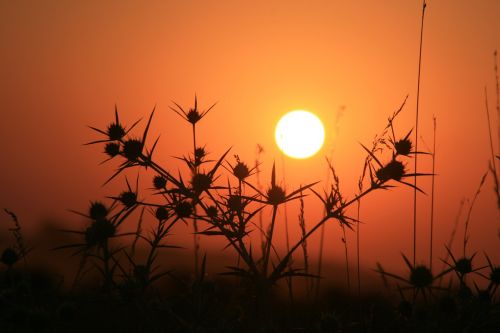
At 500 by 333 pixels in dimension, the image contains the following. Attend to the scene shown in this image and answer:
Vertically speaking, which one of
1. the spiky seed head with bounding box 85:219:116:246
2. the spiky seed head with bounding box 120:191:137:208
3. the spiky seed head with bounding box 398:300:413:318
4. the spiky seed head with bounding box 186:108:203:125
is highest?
the spiky seed head with bounding box 186:108:203:125

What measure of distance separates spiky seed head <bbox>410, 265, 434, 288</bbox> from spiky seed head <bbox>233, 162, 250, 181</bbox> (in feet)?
4.94

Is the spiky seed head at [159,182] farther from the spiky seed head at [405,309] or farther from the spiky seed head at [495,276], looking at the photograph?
the spiky seed head at [495,276]

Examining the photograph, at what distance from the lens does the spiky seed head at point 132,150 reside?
424 cm

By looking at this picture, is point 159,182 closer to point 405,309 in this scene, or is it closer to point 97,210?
point 97,210

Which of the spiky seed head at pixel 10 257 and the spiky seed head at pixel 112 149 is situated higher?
the spiky seed head at pixel 112 149

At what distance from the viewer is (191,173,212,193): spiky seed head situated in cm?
406

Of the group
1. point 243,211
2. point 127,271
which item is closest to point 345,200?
point 243,211

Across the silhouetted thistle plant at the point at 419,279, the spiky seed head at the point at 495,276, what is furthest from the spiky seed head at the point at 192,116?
the spiky seed head at the point at 495,276

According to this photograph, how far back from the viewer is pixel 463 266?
4035mm

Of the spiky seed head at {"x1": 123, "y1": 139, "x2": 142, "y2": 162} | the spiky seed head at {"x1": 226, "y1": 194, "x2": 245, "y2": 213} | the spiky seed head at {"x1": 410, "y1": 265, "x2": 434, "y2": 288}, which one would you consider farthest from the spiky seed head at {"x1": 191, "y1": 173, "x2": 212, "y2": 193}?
the spiky seed head at {"x1": 410, "y1": 265, "x2": 434, "y2": 288}

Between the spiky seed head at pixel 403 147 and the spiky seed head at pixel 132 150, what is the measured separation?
2.02m

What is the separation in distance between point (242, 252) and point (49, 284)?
55.7 inches

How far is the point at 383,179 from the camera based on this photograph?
402 cm

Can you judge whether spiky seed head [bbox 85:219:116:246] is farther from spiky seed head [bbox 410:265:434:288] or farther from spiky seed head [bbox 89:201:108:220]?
spiky seed head [bbox 410:265:434:288]
